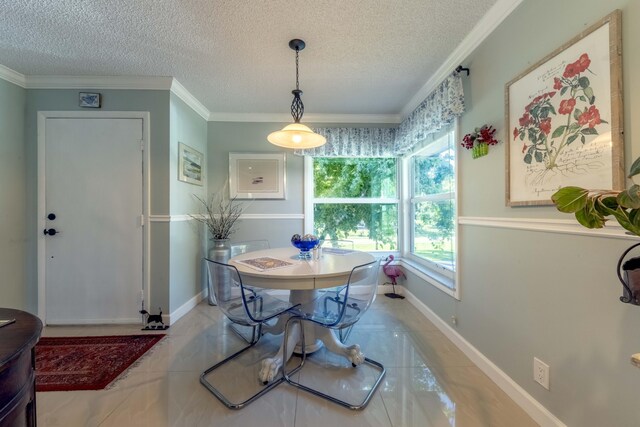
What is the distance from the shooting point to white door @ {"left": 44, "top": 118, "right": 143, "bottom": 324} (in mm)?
2445

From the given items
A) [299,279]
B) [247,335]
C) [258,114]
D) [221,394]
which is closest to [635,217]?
[299,279]

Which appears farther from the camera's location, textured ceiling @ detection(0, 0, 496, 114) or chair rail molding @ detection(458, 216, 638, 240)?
textured ceiling @ detection(0, 0, 496, 114)

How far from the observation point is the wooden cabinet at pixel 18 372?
0.65 meters

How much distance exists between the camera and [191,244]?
294 centimetres

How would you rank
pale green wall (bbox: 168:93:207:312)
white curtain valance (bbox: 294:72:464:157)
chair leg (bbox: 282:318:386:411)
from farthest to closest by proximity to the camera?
pale green wall (bbox: 168:93:207:312) < white curtain valance (bbox: 294:72:464:157) < chair leg (bbox: 282:318:386:411)

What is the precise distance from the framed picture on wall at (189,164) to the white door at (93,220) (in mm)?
344

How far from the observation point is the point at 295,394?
156 centimetres

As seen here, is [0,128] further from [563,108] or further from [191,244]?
[563,108]

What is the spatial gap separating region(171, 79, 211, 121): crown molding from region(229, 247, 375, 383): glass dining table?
5.96 feet

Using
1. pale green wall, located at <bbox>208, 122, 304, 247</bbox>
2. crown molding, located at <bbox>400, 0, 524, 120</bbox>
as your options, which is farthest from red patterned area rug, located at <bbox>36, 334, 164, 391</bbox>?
crown molding, located at <bbox>400, 0, 524, 120</bbox>

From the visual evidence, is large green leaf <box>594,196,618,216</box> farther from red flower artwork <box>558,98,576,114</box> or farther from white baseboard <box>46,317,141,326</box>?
white baseboard <box>46,317,141,326</box>

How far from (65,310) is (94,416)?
1.60m

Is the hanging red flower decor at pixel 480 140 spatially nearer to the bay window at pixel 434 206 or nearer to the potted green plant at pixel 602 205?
the bay window at pixel 434 206

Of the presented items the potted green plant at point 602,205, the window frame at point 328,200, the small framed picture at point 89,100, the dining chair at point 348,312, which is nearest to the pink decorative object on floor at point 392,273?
the window frame at point 328,200
